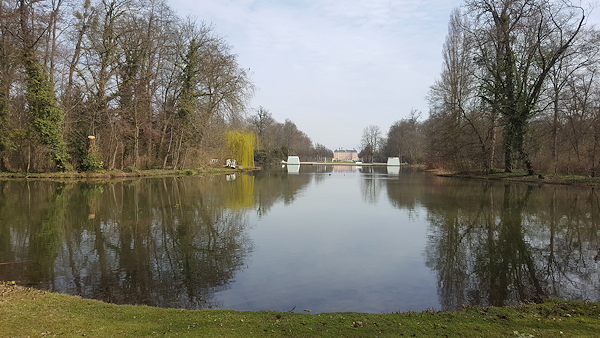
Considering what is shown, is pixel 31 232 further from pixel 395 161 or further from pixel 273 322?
pixel 395 161

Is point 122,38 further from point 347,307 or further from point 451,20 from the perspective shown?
point 451,20

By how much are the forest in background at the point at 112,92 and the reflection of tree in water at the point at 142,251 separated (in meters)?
11.3

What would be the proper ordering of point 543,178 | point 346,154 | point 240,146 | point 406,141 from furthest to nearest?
point 346,154, point 406,141, point 240,146, point 543,178

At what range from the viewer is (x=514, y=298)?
4676 millimetres

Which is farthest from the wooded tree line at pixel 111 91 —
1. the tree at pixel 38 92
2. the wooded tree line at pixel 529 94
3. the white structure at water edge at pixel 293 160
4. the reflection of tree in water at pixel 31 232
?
the white structure at water edge at pixel 293 160

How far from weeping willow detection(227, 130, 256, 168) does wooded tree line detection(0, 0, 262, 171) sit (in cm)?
527

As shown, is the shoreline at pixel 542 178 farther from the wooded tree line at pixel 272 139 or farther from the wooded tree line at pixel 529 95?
the wooded tree line at pixel 272 139

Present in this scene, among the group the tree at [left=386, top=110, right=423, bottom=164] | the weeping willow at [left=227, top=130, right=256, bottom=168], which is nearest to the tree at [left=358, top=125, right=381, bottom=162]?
the tree at [left=386, top=110, right=423, bottom=164]

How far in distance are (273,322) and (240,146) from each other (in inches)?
1458

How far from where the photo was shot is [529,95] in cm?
2286

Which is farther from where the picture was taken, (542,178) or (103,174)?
(103,174)

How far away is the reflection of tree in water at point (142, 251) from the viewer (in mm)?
4855

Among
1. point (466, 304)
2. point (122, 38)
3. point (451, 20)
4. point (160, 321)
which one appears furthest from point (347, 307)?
point (451, 20)

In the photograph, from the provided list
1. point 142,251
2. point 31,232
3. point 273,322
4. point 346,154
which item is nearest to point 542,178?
point 142,251
